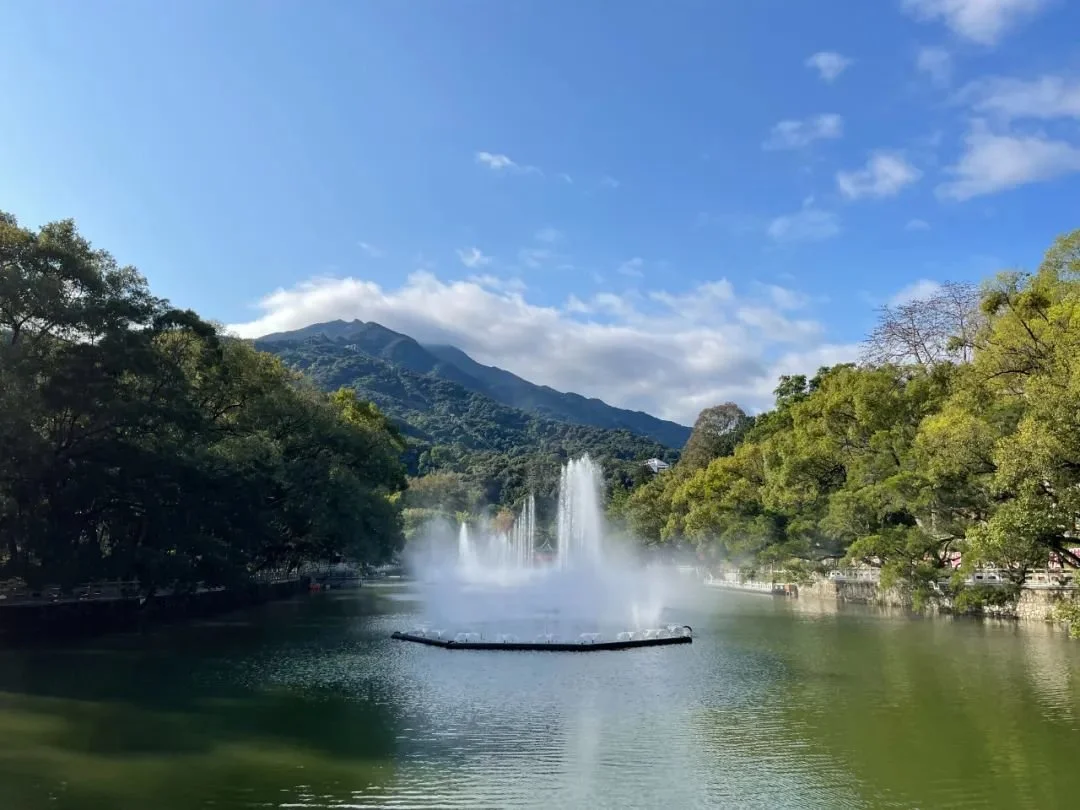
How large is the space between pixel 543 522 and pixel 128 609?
3069 inches

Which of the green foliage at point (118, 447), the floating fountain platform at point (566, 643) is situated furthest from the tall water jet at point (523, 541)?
the floating fountain platform at point (566, 643)

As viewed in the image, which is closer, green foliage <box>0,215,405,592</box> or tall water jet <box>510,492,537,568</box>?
green foliage <box>0,215,405,592</box>

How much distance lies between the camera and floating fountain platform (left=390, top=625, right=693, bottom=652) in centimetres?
2330

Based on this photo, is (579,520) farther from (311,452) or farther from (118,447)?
(118,447)

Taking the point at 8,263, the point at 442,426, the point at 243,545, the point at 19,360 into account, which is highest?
the point at 442,426

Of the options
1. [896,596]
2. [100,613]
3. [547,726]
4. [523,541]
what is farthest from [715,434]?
[547,726]

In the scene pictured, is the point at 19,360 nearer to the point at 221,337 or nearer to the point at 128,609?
the point at 128,609

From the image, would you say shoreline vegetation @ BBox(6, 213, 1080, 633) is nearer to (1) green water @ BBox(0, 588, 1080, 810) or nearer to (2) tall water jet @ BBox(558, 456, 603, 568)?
(1) green water @ BBox(0, 588, 1080, 810)

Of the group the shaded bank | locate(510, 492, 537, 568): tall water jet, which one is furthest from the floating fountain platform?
locate(510, 492, 537, 568): tall water jet

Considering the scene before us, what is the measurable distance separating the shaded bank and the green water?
2300 mm

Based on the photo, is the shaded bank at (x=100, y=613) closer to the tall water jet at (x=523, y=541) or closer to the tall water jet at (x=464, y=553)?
the tall water jet at (x=464, y=553)

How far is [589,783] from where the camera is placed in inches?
437

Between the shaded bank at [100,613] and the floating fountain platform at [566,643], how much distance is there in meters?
11.5

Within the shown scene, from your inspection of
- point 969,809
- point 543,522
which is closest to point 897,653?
point 969,809
